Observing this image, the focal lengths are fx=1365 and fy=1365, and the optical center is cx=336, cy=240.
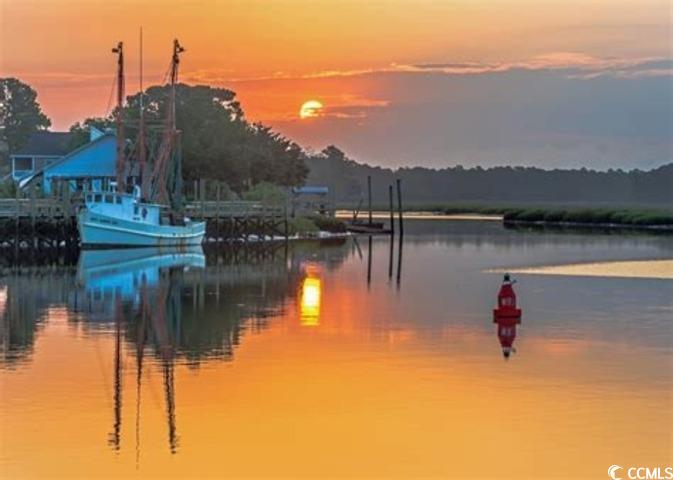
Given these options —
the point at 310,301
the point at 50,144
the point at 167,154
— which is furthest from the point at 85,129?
the point at 310,301

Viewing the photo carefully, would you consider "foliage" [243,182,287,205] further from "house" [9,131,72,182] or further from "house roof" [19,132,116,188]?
"house" [9,131,72,182]

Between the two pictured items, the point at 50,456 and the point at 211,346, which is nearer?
the point at 50,456

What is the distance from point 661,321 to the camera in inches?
1412

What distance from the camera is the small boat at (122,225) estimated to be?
71.8 meters

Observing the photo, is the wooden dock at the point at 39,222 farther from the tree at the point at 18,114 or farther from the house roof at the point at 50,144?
the tree at the point at 18,114

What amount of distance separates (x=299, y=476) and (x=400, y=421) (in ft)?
11.7

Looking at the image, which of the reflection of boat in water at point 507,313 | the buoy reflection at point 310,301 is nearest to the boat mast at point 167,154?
the buoy reflection at point 310,301

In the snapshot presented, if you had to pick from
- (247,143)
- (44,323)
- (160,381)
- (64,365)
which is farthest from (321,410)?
(247,143)

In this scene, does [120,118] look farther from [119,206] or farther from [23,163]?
[23,163]

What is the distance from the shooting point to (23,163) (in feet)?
368

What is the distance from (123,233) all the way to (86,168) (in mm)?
20196

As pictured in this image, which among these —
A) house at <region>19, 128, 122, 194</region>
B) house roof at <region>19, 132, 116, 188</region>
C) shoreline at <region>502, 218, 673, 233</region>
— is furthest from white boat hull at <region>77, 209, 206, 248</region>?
shoreline at <region>502, 218, 673, 233</region>

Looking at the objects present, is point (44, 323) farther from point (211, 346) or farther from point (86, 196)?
point (86, 196)

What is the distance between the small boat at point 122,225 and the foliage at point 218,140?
645 inches
